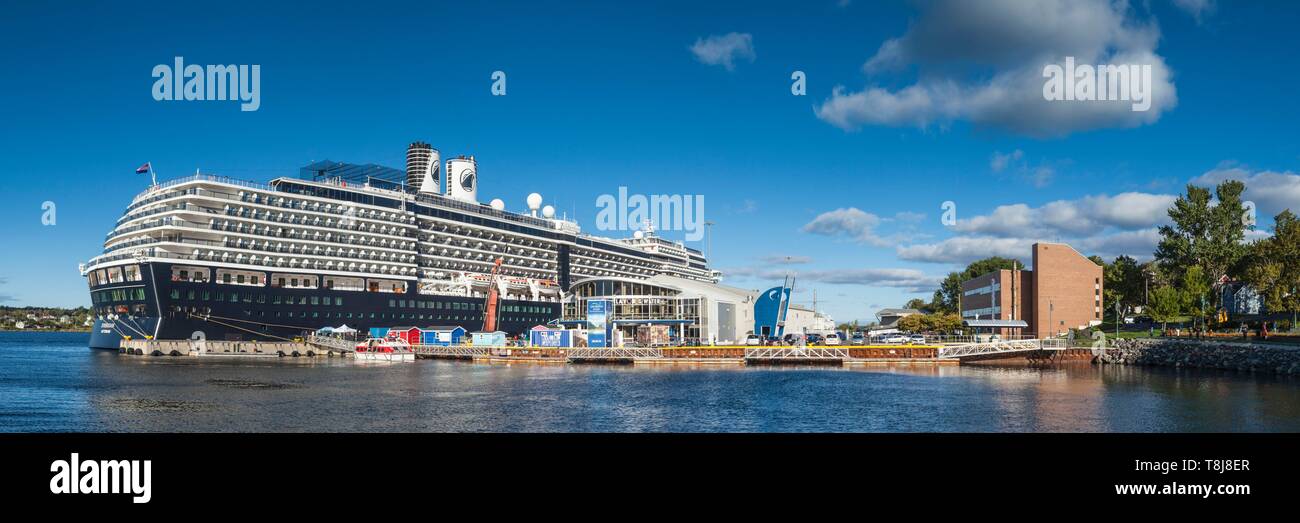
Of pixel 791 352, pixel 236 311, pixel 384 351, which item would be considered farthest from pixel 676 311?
pixel 236 311

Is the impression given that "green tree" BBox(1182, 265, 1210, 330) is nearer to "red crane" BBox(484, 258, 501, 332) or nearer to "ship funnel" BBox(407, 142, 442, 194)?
"red crane" BBox(484, 258, 501, 332)

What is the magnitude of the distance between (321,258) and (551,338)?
30357 mm

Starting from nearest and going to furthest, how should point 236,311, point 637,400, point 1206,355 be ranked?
point 637,400 < point 1206,355 < point 236,311

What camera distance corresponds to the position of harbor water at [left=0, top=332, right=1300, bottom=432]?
105 feet

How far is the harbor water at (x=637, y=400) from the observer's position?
31859 mm

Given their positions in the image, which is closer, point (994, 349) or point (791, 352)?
point (994, 349)

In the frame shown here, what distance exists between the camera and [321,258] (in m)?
94.4

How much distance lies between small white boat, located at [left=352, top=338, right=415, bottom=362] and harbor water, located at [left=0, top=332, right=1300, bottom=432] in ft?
59.6

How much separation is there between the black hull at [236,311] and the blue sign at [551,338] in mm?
22916

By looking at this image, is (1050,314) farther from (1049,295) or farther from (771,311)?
(771,311)

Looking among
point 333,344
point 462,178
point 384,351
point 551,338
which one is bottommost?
point 384,351

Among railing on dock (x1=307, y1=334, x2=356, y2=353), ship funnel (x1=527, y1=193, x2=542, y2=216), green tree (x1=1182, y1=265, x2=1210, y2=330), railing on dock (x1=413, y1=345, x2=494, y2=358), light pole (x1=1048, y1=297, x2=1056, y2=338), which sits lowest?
railing on dock (x1=413, y1=345, x2=494, y2=358)

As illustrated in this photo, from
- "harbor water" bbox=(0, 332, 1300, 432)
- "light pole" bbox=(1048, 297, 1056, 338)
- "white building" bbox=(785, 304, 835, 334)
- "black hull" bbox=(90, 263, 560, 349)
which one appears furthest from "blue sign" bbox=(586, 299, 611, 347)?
"light pole" bbox=(1048, 297, 1056, 338)
